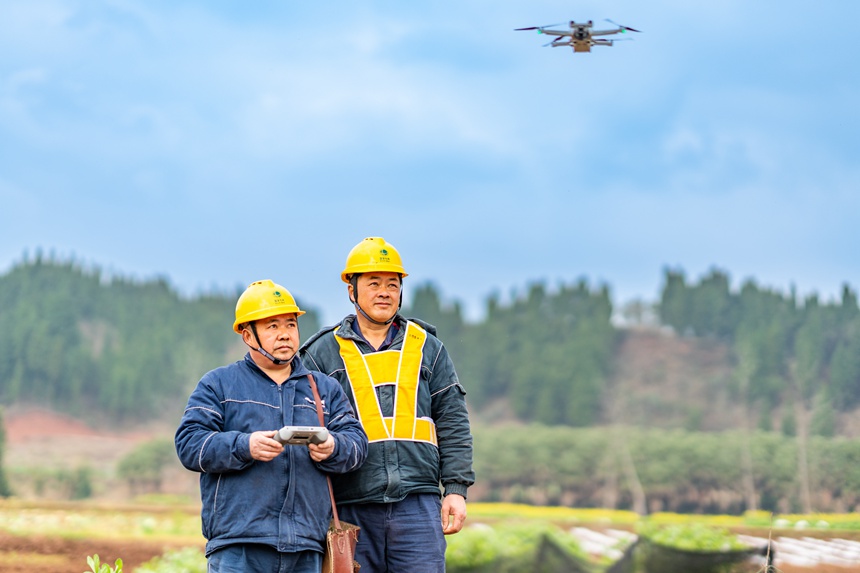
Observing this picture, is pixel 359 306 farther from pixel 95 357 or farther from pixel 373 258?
pixel 95 357


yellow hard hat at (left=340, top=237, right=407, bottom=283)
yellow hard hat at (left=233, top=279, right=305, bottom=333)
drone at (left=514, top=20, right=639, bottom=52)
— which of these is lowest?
yellow hard hat at (left=233, top=279, right=305, bottom=333)

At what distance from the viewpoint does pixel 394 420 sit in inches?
184

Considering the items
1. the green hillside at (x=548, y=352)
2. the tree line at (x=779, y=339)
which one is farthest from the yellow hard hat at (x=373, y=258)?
the green hillside at (x=548, y=352)

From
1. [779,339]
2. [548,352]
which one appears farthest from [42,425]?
[779,339]

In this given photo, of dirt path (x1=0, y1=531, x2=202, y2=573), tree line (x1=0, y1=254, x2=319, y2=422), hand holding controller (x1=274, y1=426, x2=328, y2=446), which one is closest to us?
hand holding controller (x1=274, y1=426, x2=328, y2=446)

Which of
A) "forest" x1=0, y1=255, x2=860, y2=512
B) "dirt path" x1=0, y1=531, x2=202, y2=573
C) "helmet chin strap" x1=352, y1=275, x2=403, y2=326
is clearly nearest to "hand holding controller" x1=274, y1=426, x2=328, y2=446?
"helmet chin strap" x1=352, y1=275, x2=403, y2=326

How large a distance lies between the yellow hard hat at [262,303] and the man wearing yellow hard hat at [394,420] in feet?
1.70

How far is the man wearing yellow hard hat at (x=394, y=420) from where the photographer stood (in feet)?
15.1

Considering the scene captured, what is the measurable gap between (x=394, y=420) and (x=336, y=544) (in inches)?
24.6

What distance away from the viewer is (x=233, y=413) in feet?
13.8

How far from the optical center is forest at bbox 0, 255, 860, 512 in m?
27.3

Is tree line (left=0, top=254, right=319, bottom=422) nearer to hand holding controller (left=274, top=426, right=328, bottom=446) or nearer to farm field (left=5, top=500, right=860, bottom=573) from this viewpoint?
farm field (left=5, top=500, right=860, bottom=573)

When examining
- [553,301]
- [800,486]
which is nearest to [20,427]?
[553,301]

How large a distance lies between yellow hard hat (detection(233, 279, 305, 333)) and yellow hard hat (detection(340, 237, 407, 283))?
51cm
